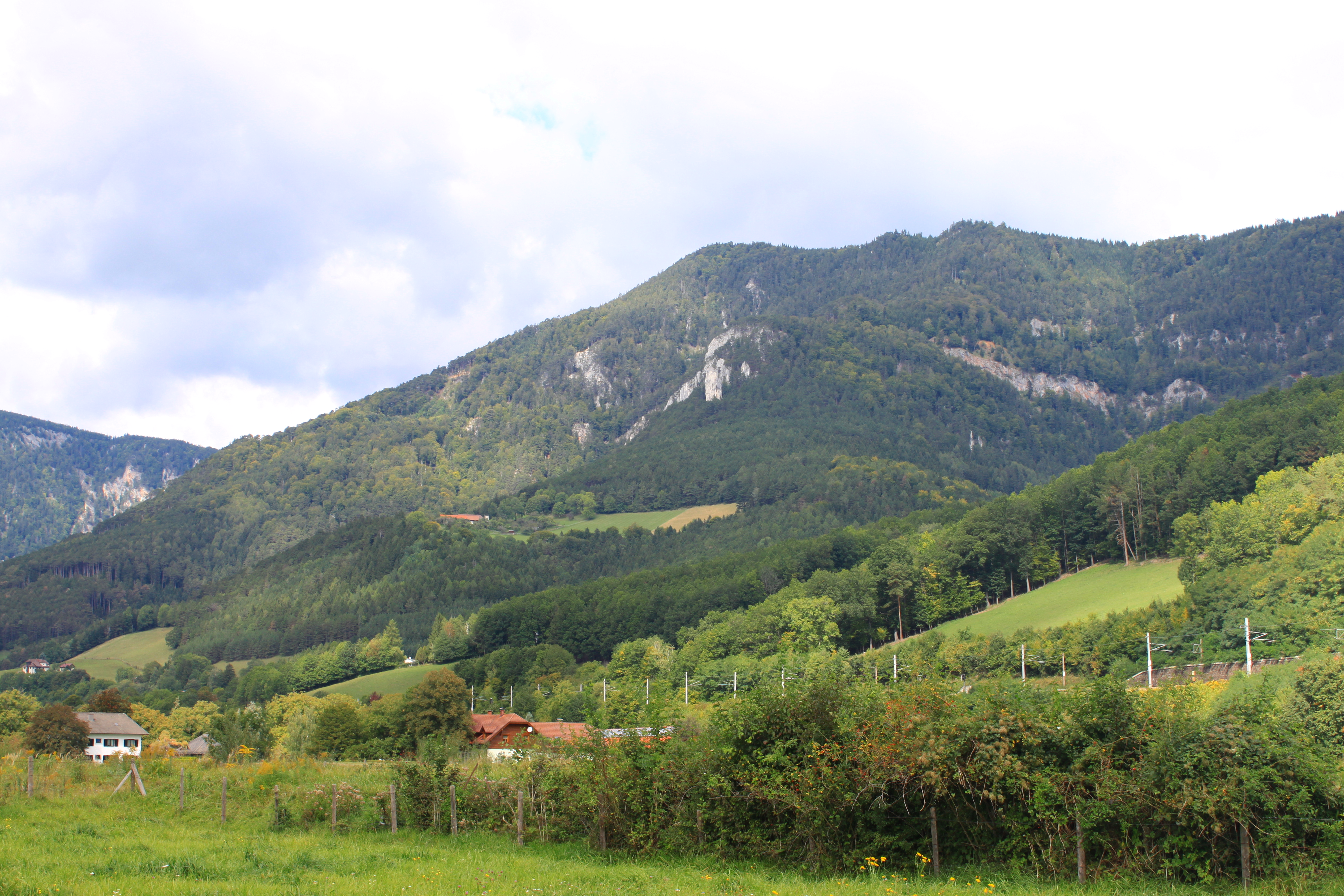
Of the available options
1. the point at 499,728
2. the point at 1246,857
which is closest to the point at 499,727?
the point at 499,728

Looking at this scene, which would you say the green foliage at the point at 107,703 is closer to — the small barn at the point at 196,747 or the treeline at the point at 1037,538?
the small barn at the point at 196,747

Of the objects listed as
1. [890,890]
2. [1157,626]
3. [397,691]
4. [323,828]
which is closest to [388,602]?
[397,691]

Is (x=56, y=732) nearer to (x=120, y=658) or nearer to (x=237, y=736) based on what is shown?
(x=237, y=736)

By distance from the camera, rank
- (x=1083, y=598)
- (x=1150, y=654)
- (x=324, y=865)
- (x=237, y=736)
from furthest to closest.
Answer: (x=1083, y=598) → (x=1150, y=654) → (x=237, y=736) → (x=324, y=865)

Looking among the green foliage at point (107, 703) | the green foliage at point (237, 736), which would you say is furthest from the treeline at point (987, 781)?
the green foliage at point (107, 703)

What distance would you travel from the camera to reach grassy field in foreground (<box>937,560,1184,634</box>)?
8569cm

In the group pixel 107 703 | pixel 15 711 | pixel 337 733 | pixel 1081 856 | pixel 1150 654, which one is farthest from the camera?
pixel 107 703

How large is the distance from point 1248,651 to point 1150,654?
638 cm

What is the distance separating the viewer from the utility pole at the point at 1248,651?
59.5m

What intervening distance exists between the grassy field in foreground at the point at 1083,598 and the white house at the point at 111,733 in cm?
8409

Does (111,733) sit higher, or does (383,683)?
(111,733)

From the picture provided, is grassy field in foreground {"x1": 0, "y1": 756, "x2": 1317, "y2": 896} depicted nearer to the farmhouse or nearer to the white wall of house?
the farmhouse

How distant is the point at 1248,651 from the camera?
59.9 m

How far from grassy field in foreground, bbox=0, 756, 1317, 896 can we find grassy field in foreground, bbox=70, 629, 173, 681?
166m
